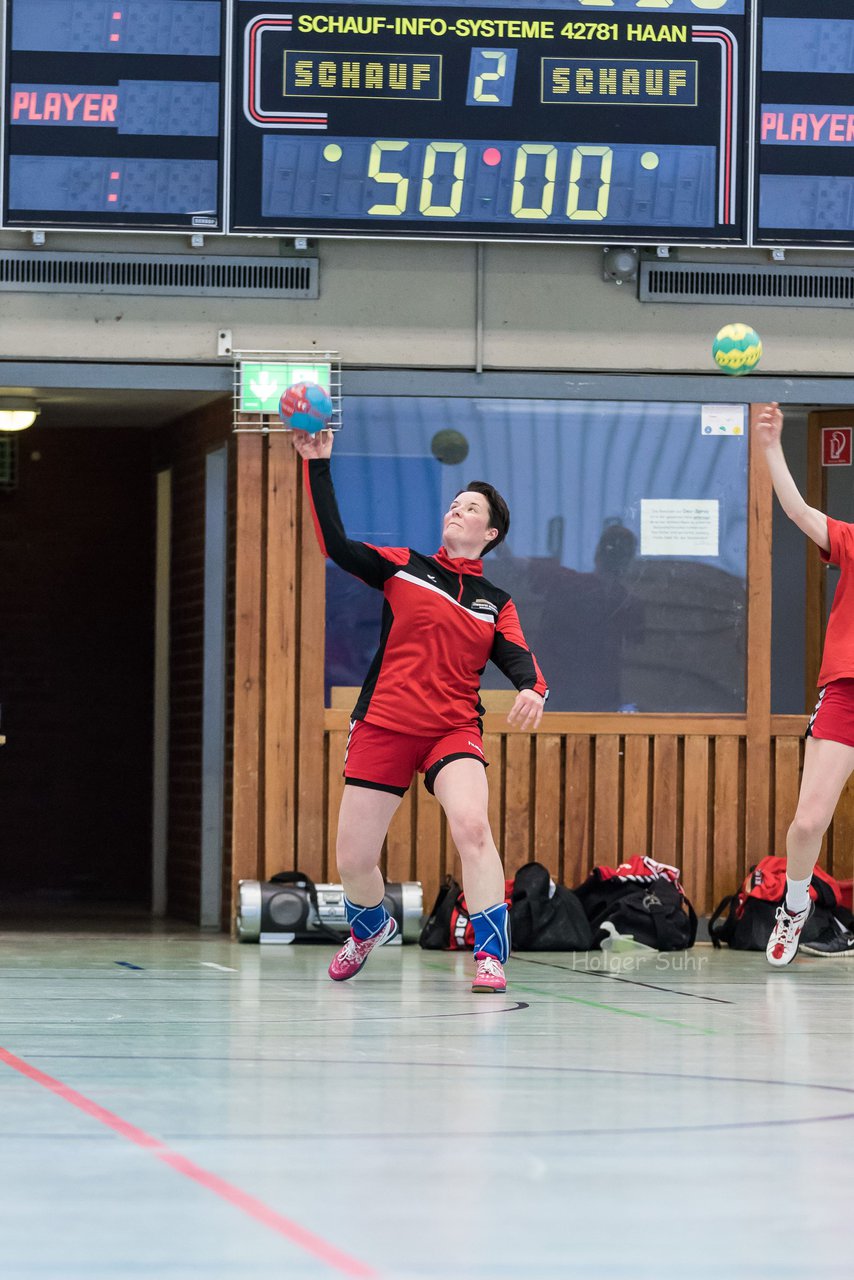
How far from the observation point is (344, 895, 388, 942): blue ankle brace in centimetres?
798

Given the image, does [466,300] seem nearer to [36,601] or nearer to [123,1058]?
[36,601]

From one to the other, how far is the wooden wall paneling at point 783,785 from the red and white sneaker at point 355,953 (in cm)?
367

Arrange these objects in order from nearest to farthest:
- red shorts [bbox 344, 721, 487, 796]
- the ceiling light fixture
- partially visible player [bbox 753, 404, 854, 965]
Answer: red shorts [bbox 344, 721, 487, 796], partially visible player [bbox 753, 404, 854, 965], the ceiling light fixture

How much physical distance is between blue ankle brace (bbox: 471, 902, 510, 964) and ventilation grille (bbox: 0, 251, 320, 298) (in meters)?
4.62

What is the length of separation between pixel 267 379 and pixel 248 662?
1555 millimetres

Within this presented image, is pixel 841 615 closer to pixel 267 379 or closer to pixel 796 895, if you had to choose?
pixel 796 895

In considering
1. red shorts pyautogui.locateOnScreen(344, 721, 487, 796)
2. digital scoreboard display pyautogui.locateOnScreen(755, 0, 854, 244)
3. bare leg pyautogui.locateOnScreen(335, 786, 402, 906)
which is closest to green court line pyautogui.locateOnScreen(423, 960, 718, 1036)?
bare leg pyautogui.locateOnScreen(335, 786, 402, 906)

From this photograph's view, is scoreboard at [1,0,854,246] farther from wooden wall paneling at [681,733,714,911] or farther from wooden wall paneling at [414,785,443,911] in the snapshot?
wooden wall paneling at [414,785,443,911]

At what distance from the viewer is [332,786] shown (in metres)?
11.0

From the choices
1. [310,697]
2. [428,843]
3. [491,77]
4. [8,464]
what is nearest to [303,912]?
[428,843]

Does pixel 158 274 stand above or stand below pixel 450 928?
above

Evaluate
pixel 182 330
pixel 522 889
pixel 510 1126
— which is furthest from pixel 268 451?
pixel 510 1126

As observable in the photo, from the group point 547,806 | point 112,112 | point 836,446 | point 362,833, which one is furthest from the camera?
point 836,446

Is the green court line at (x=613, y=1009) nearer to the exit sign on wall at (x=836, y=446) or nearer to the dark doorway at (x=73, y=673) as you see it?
the exit sign on wall at (x=836, y=446)
